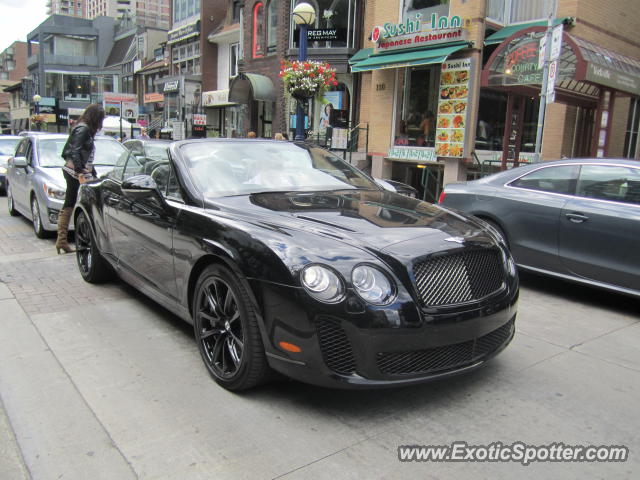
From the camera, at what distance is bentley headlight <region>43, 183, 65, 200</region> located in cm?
797

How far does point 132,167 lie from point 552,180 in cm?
445

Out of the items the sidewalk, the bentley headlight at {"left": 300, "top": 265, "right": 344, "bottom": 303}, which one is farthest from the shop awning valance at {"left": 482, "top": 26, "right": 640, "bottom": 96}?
the sidewalk

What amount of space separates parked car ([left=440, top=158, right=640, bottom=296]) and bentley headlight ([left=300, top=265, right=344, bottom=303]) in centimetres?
360

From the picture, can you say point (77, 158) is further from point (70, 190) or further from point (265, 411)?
point (265, 411)

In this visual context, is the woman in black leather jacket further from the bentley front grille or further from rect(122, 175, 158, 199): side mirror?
the bentley front grille

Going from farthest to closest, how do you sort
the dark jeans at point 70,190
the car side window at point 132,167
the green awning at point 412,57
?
1. the green awning at point 412,57
2. the dark jeans at point 70,190
3. the car side window at point 132,167

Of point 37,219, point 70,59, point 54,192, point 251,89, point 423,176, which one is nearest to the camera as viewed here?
point 54,192

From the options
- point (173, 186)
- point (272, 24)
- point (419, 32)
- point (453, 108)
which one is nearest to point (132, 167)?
point (173, 186)

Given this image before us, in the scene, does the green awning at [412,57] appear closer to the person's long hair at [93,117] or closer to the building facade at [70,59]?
the person's long hair at [93,117]

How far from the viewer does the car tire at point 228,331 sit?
3.11 m

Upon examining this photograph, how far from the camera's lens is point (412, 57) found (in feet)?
46.5

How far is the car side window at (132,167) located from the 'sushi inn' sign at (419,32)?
10621mm

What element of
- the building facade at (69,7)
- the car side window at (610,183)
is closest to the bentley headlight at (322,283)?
the car side window at (610,183)

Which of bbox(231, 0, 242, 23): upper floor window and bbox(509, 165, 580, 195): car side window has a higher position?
bbox(231, 0, 242, 23): upper floor window
